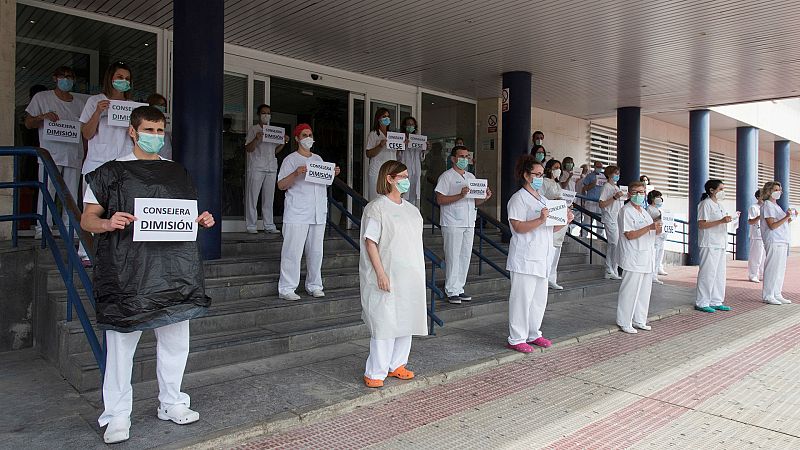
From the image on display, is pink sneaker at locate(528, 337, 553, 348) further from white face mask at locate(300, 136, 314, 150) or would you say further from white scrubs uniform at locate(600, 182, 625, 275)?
white scrubs uniform at locate(600, 182, 625, 275)

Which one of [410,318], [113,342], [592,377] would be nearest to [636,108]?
[592,377]

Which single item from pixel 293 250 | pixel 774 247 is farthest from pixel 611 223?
pixel 293 250

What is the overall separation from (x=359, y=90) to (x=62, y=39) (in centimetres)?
494

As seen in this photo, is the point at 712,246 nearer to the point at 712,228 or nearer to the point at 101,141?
the point at 712,228

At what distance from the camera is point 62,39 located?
24.7 ft

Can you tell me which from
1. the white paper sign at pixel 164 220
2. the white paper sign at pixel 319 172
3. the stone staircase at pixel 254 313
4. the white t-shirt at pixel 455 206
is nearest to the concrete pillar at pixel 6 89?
the stone staircase at pixel 254 313

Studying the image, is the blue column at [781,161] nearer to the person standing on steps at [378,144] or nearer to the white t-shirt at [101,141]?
the person standing on steps at [378,144]

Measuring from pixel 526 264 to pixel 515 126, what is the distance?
5.51 metres

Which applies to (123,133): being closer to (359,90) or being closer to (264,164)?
(264,164)

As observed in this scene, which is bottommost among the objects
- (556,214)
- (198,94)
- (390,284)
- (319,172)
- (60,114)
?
(390,284)

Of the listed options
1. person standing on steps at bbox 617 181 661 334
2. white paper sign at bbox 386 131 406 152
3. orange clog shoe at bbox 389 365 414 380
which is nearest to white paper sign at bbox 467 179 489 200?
person standing on steps at bbox 617 181 661 334

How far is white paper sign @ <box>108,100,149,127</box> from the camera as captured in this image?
5.15 meters

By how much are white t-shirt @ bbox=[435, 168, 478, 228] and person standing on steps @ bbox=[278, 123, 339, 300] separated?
1.66m

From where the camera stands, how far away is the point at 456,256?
705 centimetres
